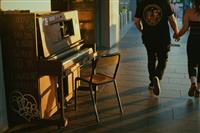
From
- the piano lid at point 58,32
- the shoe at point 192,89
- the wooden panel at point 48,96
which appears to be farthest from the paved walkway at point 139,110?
the piano lid at point 58,32

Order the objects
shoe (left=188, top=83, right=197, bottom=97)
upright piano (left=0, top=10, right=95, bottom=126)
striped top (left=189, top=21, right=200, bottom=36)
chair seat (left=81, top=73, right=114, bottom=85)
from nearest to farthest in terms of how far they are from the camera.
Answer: upright piano (left=0, top=10, right=95, bottom=126), chair seat (left=81, top=73, right=114, bottom=85), striped top (left=189, top=21, right=200, bottom=36), shoe (left=188, top=83, right=197, bottom=97)

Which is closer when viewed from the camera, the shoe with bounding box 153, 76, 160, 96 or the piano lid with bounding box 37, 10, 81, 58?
the piano lid with bounding box 37, 10, 81, 58

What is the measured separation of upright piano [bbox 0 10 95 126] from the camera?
3.54 metres

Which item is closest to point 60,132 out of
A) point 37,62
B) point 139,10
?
point 37,62

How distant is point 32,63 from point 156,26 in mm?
1891

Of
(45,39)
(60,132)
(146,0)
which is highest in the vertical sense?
(146,0)

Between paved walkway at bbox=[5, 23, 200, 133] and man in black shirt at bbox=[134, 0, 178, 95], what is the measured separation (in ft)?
1.10

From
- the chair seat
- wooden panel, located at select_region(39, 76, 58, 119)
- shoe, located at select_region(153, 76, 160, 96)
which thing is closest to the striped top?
shoe, located at select_region(153, 76, 160, 96)

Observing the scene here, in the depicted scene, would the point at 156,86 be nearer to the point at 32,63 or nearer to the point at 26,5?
the point at 32,63

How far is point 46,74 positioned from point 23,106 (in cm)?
47

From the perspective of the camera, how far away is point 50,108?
4.00 m

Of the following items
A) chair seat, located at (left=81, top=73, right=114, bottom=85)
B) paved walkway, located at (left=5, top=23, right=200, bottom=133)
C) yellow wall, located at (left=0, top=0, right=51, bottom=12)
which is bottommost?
paved walkway, located at (left=5, top=23, right=200, bottom=133)

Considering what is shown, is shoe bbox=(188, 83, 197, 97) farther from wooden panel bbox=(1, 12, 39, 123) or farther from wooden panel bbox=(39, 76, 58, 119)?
wooden panel bbox=(1, 12, 39, 123)

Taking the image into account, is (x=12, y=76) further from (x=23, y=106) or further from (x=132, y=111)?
(x=132, y=111)
